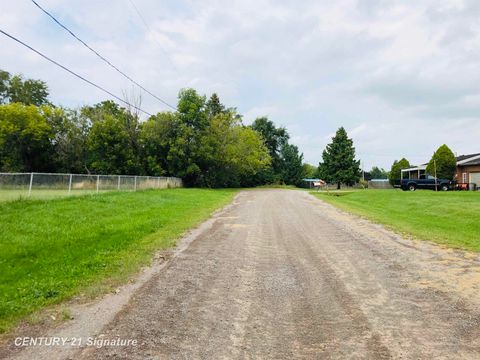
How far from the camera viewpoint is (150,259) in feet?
23.3

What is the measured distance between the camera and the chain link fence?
14602mm

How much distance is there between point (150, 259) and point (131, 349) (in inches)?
148

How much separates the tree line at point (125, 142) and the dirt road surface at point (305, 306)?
104 feet

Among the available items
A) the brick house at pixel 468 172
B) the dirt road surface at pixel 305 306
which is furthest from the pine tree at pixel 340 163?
the dirt road surface at pixel 305 306

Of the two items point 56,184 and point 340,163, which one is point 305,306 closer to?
point 56,184

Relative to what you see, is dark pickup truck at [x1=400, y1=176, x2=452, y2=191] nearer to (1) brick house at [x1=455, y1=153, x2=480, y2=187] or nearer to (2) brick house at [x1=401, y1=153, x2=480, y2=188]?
(2) brick house at [x1=401, y1=153, x2=480, y2=188]

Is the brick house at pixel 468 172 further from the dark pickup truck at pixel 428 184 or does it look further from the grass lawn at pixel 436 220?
the grass lawn at pixel 436 220

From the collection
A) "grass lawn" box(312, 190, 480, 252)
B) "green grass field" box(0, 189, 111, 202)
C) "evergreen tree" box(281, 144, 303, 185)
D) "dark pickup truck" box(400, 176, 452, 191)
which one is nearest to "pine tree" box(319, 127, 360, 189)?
"evergreen tree" box(281, 144, 303, 185)

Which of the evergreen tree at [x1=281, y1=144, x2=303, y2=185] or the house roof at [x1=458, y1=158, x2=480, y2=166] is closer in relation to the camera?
the house roof at [x1=458, y1=158, x2=480, y2=166]

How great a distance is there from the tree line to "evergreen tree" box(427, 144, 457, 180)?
2214 cm

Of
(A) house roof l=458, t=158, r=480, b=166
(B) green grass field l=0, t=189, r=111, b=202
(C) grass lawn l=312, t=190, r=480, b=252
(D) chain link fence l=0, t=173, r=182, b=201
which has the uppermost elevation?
(A) house roof l=458, t=158, r=480, b=166

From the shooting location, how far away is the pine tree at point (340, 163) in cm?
5441

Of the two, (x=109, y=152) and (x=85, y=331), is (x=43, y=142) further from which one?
(x=85, y=331)

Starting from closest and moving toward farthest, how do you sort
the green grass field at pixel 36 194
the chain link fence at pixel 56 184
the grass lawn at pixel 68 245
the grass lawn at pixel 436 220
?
the grass lawn at pixel 68 245 < the grass lawn at pixel 436 220 < the green grass field at pixel 36 194 < the chain link fence at pixel 56 184
